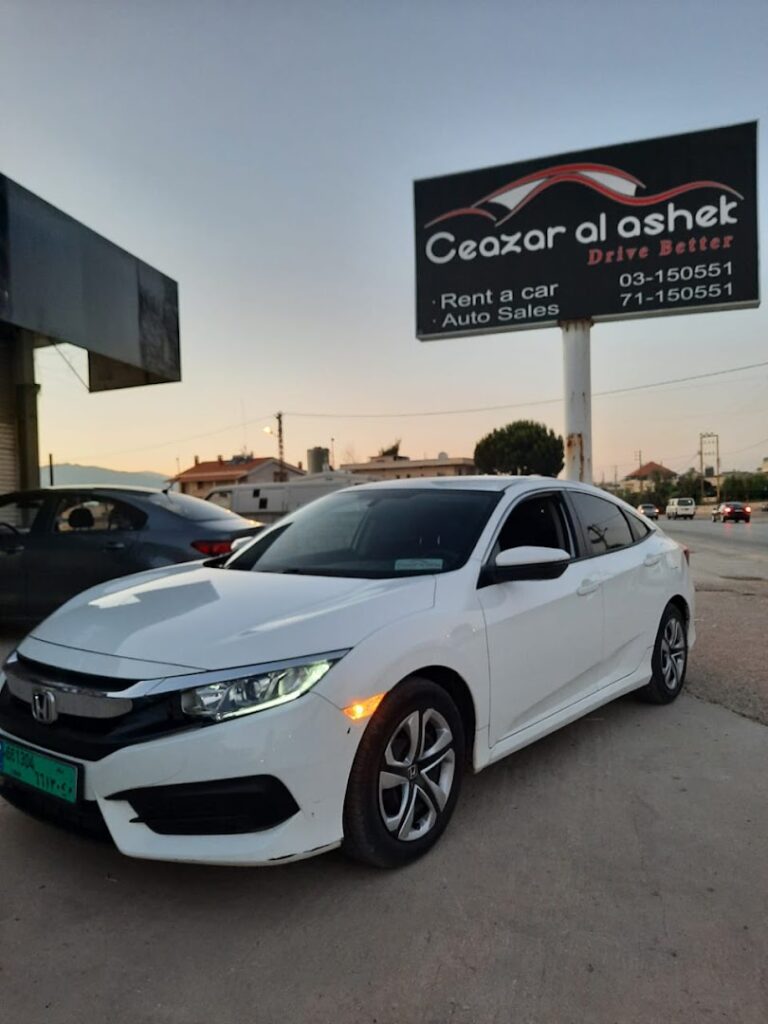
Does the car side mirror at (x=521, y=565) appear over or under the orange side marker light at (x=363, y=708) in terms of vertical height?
over

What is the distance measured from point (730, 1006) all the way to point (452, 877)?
0.96 metres

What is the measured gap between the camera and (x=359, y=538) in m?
3.66

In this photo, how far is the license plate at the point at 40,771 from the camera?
→ 7.65ft

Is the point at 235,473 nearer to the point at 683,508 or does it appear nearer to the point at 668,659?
the point at 683,508

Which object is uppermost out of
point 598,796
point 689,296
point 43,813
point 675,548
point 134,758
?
point 689,296

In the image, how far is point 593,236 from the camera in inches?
642

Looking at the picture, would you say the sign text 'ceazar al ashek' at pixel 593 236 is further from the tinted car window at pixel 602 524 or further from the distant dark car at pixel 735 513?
the distant dark car at pixel 735 513

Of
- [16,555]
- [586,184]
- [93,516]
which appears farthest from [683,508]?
[16,555]

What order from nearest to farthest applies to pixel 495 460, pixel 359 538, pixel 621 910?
pixel 621 910, pixel 359 538, pixel 495 460

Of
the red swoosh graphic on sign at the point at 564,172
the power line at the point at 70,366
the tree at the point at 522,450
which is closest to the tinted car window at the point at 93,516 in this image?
the power line at the point at 70,366

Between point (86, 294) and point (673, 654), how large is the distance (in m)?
10.0

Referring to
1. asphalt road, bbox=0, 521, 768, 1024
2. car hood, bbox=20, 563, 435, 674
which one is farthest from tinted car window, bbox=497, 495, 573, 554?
asphalt road, bbox=0, 521, 768, 1024

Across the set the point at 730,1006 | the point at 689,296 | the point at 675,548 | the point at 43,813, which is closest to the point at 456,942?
the point at 730,1006

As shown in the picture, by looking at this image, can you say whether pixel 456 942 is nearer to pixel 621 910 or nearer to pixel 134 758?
pixel 621 910
